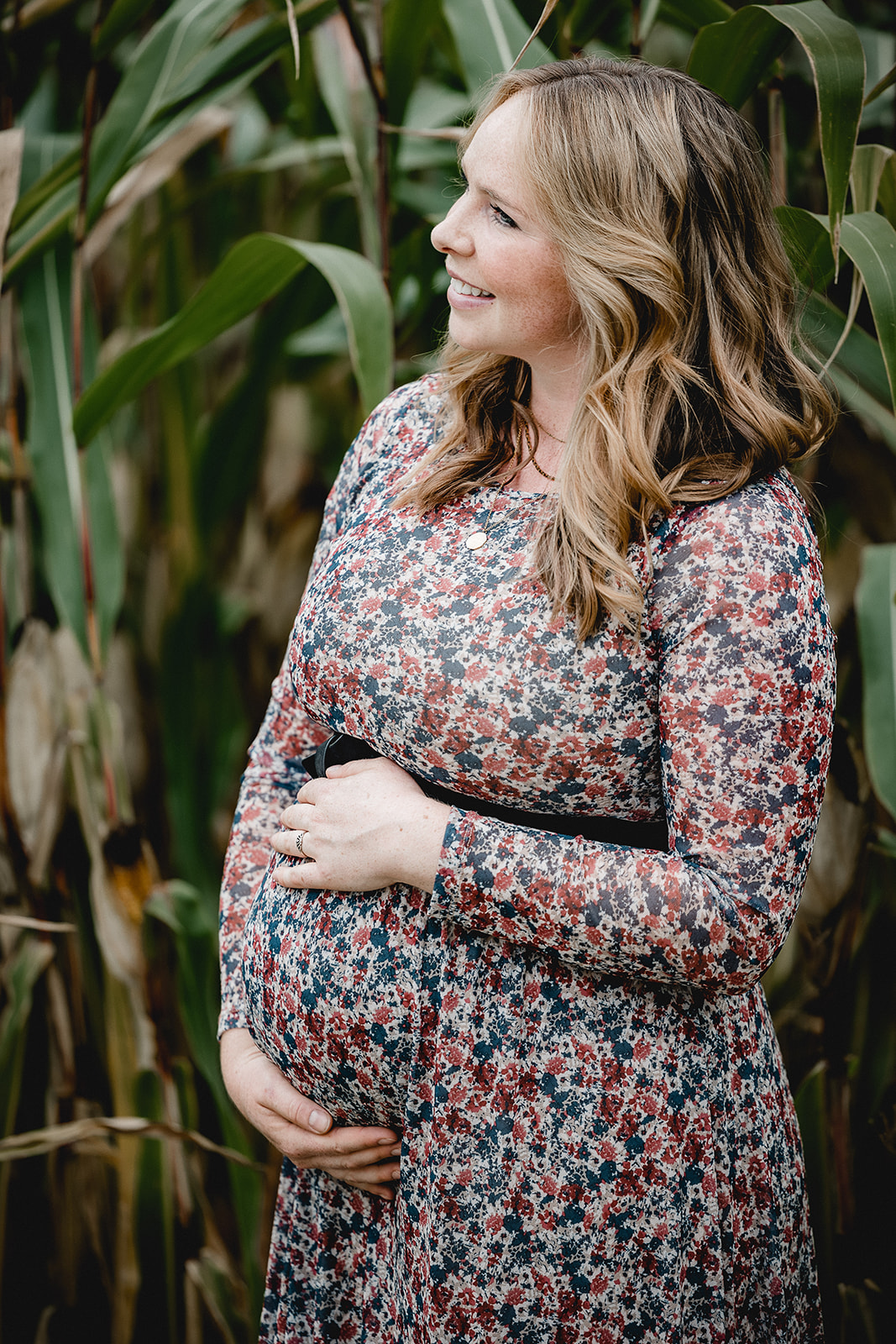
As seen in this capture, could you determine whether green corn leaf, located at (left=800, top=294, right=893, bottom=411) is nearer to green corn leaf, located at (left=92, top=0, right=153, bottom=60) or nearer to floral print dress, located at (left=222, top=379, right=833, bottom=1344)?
floral print dress, located at (left=222, top=379, right=833, bottom=1344)

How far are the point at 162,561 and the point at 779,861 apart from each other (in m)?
0.86

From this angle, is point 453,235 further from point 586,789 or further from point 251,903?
point 251,903

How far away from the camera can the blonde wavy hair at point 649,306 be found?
605 mm

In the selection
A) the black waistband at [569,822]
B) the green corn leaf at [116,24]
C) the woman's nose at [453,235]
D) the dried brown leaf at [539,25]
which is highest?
the green corn leaf at [116,24]

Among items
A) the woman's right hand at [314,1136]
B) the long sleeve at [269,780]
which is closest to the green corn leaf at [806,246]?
the long sleeve at [269,780]

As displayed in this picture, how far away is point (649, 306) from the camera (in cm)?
63

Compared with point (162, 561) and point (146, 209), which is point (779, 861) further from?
point (146, 209)

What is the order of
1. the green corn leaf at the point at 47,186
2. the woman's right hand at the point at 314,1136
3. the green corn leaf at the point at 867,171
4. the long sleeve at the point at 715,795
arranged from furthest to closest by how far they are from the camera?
the green corn leaf at the point at 47,186 < the green corn leaf at the point at 867,171 < the woman's right hand at the point at 314,1136 < the long sleeve at the point at 715,795

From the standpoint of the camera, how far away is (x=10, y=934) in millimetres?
1126

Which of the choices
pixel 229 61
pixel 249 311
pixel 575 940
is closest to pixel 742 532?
pixel 575 940

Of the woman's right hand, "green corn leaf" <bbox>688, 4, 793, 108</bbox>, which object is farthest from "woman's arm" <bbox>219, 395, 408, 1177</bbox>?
"green corn leaf" <bbox>688, 4, 793, 108</bbox>

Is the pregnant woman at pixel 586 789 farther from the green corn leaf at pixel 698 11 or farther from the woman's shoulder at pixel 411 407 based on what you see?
the green corn leaf at pixel 698 11

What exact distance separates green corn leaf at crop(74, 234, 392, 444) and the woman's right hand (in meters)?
0.48

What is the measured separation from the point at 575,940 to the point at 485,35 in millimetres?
699
